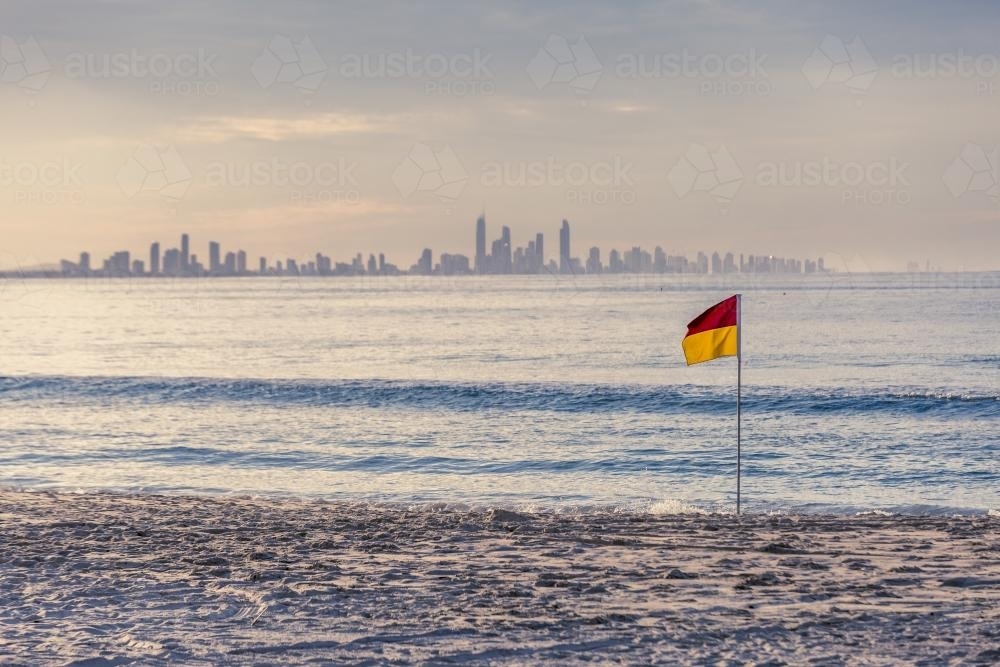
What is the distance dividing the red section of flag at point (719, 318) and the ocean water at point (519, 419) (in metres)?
2.96

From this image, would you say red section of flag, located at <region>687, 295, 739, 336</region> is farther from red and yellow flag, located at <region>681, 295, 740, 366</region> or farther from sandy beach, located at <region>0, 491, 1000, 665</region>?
sandy beach, located at <region>0, 491, 1000, 665</region>

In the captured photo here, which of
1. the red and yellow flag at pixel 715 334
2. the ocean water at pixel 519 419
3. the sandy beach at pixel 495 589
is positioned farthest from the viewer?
the ocean water at pixel 519 419

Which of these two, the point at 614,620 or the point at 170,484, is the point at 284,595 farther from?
the point at 170,484

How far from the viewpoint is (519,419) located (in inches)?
1113

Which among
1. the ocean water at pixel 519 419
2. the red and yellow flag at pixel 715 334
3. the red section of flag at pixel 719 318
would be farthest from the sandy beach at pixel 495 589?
the ocean water at pixel 519 419

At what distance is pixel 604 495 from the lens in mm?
17000

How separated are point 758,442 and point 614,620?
15689 mm

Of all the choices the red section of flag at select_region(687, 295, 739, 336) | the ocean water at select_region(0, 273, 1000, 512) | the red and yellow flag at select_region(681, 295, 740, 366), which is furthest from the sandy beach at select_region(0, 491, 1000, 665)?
the ocean water at select_region(0, 273, 1000, 512)

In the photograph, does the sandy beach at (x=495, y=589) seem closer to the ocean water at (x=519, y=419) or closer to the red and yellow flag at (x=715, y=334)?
the red and yellow flag at (x=715, y=334)

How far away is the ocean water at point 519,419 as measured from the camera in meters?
17.9

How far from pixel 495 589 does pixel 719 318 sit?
6.12 metres

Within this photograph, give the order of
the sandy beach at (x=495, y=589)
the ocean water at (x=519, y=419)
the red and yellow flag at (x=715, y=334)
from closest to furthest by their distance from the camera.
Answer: the sandy beach at (x=495, y=589) < the red and yellow flag at (x=715, y=334) < the ocean water at (x=519, y=419)

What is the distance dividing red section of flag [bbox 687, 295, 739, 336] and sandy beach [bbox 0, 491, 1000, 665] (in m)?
2.51

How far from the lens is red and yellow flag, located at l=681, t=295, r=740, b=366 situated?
13.7 meters
